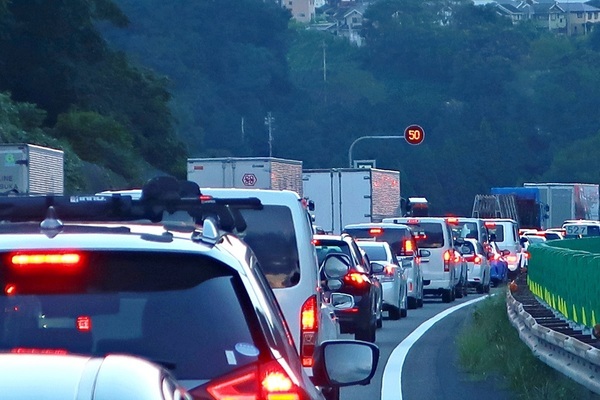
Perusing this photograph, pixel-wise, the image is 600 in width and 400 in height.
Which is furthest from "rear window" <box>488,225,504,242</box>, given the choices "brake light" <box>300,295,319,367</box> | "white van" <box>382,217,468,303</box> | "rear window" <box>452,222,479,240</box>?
"brake light" <box>300,295,319,367</box>

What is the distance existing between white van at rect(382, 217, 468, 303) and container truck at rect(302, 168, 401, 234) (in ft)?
22.9

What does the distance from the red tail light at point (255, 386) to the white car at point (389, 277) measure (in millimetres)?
20878

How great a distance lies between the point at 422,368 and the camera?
1708 centimetres

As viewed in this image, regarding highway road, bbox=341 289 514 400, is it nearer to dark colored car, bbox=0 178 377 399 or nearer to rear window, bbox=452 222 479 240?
dark colored car, bbox=0 178 377 399

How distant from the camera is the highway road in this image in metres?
14.2

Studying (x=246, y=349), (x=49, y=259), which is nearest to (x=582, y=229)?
(x=246, y=349)

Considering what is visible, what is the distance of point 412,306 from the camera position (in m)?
31.5

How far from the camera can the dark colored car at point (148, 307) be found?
4.80 m

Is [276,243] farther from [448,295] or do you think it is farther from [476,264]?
[476,264]

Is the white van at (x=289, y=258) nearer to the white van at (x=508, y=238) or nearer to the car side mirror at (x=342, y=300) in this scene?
the car side mirror at (x=342, y=300)

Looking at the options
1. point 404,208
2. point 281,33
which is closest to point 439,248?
point 404,208

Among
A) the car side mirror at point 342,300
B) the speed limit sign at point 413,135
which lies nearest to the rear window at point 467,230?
the speed limit sign at point 413,135

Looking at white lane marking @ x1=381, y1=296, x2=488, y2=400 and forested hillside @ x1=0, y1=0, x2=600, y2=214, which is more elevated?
forested hillside @ x1=0, y1=0, x2=600, y2=214

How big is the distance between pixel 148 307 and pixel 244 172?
103ft
